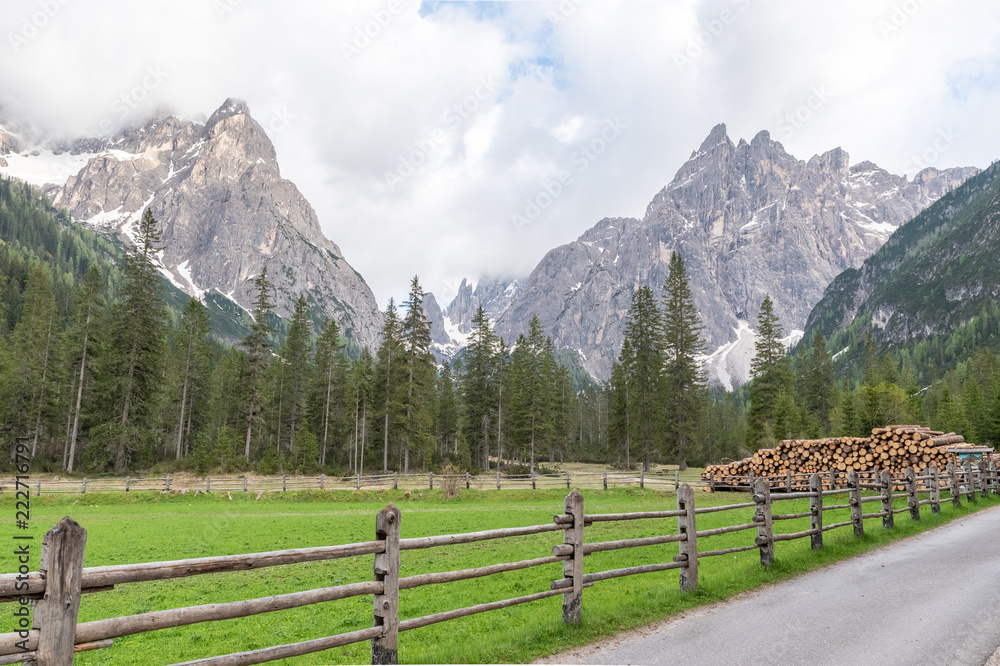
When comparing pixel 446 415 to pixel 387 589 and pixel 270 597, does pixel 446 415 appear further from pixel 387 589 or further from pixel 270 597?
pixel 270 597

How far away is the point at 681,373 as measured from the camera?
56875mm

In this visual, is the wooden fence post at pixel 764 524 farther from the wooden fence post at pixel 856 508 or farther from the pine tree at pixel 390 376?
the pine tree at pixel 390 376

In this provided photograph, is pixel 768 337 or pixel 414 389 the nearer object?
pixel 414 389

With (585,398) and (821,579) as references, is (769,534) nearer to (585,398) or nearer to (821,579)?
(821,579)

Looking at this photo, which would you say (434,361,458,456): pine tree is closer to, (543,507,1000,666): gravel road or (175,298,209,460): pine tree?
(175,298,209,460): pine tree

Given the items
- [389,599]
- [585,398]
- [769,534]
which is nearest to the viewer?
[389,599]

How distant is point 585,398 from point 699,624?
114m

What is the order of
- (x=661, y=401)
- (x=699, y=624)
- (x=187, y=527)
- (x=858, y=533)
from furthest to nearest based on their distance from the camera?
(x=661, y=401) → (x=187, y=527) → (x=858, y=533) → (x=699, y=624)

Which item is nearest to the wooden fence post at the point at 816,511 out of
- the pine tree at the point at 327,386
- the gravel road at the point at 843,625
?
the gravel road at the point at 843,625

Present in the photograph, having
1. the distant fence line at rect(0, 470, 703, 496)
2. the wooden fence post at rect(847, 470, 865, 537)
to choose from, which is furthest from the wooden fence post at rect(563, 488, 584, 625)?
the distant fence line at rect(0, 470, 703, 496)

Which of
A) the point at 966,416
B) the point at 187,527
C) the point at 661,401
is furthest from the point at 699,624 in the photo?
the point at 966,416

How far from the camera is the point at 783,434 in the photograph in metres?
55.2

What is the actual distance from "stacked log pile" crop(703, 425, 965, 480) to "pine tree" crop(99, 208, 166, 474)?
47.5 meters

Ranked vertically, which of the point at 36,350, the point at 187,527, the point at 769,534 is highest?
the point at 36,350
